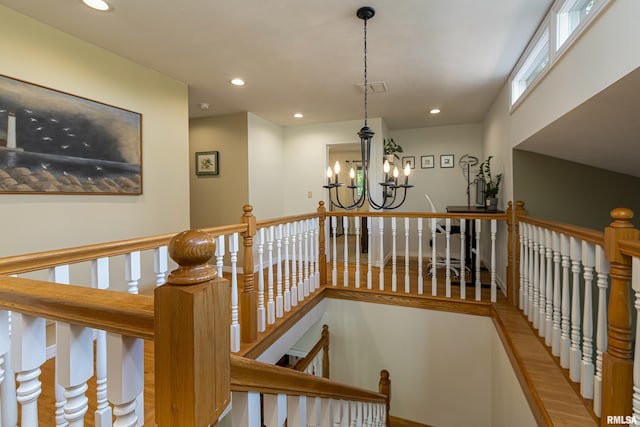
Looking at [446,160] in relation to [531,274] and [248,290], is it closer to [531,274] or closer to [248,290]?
[531,274]

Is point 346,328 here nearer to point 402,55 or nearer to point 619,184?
point 402,55

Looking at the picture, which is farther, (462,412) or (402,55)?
(462,412)

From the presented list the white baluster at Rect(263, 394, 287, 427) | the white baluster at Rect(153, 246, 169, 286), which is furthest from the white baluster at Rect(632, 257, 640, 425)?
the white baluster at Rect(153, 246, 169, 286)

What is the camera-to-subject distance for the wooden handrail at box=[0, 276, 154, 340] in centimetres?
47

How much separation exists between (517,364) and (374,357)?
5.25 feet

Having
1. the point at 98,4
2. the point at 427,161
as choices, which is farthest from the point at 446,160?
the point at 98,4

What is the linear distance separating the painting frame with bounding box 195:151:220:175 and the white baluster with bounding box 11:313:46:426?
13.0 feet

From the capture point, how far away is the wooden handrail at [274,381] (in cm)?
54

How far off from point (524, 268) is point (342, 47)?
242 cm

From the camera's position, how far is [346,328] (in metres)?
3.34

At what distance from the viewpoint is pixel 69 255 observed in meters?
1.17

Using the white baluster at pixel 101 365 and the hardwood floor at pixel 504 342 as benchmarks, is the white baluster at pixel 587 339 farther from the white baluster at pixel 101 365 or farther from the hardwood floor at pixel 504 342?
the white baluster at pixel 101 365

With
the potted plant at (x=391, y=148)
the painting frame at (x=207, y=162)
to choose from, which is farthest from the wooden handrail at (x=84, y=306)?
the potted plant at (x=391, y=148)

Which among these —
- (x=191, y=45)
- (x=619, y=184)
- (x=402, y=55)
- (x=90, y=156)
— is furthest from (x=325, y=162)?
(x=619, y=184)
